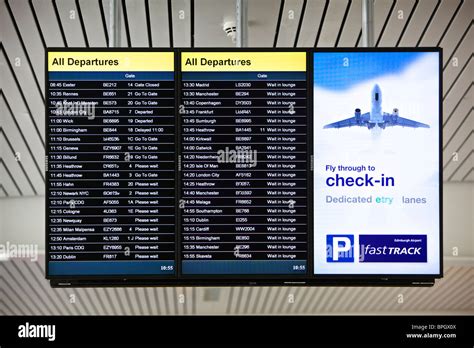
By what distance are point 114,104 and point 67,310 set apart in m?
3.51

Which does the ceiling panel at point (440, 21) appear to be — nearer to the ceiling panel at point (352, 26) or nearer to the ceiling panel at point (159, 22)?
the ceiling panel at point (352, 26)

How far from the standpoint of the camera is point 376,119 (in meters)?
3.20

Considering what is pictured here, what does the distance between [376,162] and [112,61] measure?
1.52 meters

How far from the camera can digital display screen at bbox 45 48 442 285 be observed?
311 centimetres

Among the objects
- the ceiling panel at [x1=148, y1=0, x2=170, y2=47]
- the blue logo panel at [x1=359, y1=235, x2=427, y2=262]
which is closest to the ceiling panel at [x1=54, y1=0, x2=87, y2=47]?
the ceiling panel at [x1=148, y1=0, x2=170, y2=47]

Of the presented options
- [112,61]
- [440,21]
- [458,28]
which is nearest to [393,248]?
[112,61]

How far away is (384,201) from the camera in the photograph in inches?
125

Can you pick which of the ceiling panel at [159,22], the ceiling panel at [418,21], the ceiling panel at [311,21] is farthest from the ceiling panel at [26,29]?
the ceiling panel at [418,21]

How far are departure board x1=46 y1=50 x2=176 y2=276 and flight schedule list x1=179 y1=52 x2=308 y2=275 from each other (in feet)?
0.37

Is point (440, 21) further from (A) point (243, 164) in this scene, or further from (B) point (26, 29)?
(B) point (26, 29)

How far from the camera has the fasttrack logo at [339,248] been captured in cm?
312
